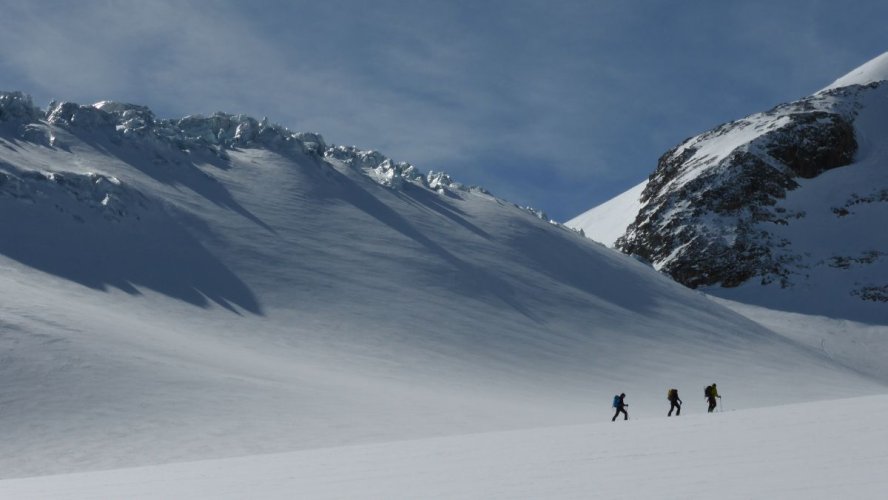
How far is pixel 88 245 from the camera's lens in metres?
46.1

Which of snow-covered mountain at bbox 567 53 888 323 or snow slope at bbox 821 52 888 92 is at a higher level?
snow slope at bbox 821 52 888 92

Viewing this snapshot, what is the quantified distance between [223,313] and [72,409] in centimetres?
1811

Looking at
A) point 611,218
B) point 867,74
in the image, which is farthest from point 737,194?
point 867,74

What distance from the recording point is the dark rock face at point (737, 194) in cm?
9425

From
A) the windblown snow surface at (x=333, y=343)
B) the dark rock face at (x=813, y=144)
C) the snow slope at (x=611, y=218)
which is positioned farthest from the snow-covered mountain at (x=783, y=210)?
the windblown snow surface at (x=333, y=343)

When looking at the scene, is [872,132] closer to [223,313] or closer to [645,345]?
[645,345]

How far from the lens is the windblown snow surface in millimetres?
14875

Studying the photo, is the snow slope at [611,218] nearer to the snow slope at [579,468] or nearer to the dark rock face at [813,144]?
the dark rock face at [813,144]

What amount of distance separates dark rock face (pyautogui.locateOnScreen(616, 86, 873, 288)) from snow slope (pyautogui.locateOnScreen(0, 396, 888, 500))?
7799cm

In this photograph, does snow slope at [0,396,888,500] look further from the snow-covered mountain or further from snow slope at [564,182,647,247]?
snow slope at [564,182,647,247]

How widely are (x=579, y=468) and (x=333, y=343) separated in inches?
1151

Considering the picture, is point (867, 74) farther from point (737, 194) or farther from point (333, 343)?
point (333, 343)

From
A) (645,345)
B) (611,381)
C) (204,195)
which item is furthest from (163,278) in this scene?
(645,345)

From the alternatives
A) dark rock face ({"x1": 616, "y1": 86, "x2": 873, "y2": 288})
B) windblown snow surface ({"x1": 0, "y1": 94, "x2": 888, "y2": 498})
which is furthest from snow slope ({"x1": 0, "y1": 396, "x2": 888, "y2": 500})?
dark rock face ({"x1": 616, "y1": 86, "x2": 873, "y2": 288})
